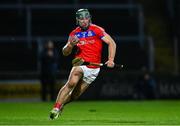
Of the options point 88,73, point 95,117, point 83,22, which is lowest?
point 95,117

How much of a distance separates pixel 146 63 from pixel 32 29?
570 centimetres

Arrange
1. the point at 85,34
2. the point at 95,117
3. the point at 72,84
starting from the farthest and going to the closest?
the point at 95,117 < the point at 85,34 < the point at 72,84

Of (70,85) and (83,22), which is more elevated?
(83,22)

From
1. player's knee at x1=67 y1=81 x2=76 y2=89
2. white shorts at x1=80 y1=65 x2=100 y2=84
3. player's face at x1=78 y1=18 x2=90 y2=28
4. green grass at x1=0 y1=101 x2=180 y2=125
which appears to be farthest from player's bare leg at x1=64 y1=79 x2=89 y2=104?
player's face at x1=78 y1=18 x2=90 y2=28

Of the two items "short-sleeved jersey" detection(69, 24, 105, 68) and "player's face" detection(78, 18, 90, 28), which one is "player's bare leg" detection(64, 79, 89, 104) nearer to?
"short-sleeved jersey" detection(69, 24, 105, 68)

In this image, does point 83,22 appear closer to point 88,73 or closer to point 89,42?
point 89,42

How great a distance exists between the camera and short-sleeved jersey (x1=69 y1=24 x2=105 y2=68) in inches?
647

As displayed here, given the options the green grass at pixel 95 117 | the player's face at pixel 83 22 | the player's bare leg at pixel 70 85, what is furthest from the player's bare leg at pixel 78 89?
the player's face at pixel 83 22

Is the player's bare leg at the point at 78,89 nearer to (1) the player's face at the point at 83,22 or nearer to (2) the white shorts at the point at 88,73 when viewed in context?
(2) the white shorts at the point at 88,73

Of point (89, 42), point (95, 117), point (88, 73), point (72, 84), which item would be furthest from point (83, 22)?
point (95, 117)

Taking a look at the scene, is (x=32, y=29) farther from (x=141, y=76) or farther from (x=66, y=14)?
(x=141, y=76)

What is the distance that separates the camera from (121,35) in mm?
34844

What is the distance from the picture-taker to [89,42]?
16516 mm

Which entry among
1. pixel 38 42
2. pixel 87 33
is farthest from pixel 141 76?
pixel 87 33
